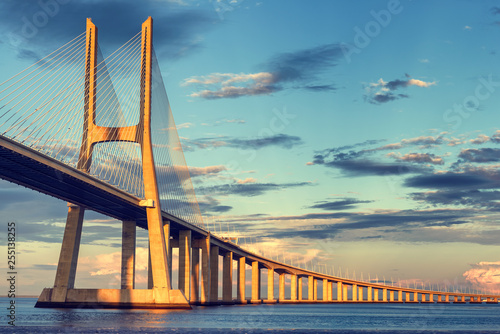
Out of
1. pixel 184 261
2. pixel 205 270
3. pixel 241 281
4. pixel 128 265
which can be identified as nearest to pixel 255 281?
pixel 241 281

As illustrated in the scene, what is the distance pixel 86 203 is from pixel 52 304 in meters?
14.2

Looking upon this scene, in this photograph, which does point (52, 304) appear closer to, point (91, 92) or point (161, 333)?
point (91, 92)

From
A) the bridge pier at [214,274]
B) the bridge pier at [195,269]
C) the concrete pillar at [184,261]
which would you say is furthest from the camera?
the bridge pier at [214,274]

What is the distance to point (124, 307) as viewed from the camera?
77938 mm

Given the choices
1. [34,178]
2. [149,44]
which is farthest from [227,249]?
[34,178]

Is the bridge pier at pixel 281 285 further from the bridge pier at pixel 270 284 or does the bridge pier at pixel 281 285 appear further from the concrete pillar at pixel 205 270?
the concrete pillar at pixel 205 270

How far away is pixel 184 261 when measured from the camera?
98.9 meters

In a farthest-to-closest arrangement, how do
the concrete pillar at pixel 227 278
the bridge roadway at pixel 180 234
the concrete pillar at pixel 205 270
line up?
the concrete pillar at pixel 227 278
the concrete pillar at pixel 205 270
the bridge roadway at pixel 180 234

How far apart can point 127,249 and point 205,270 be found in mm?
30353

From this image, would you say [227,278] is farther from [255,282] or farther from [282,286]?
[282,286]

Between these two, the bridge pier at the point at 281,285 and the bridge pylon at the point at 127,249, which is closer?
the bridge pylon at the point at 127,249

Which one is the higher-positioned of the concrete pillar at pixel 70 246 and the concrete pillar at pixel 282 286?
the concrete pillar at pixel 70 246

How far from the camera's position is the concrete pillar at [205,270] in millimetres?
110562

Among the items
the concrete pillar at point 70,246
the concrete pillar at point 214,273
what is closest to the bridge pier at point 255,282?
the concrete pillar at point 214,273
